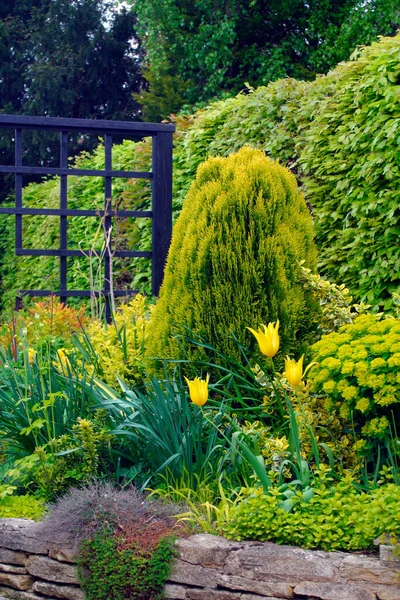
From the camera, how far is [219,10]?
15289 mm

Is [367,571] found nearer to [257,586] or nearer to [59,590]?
[257,586]

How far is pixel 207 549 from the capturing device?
3.14 meters

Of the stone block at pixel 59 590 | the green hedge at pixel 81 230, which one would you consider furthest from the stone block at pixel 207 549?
the green hedge at pixel 81 230

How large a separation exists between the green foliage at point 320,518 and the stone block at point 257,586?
0.53 feet

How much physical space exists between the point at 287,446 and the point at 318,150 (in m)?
2.72

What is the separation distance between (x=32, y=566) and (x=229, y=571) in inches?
38.8

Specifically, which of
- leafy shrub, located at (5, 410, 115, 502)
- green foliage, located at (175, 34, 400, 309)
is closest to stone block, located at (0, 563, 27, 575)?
leafy shrub, located at (5, 410, 115, 502)

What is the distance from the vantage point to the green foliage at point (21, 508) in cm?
359

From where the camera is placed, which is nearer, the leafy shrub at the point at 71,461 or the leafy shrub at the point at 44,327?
the leafy shrub at the point at 71,461

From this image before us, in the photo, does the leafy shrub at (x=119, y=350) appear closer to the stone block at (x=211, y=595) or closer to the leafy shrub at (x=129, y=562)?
the leafy shrub at (x=129, y=562)

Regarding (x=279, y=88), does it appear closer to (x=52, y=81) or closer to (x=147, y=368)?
(x=147, y=368)

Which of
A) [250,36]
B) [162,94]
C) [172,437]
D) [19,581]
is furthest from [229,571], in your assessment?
[162,94]

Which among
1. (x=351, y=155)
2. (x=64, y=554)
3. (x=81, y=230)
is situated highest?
(x=351, y=155)

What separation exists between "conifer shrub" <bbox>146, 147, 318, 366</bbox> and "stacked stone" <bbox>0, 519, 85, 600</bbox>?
1216 millimetres
